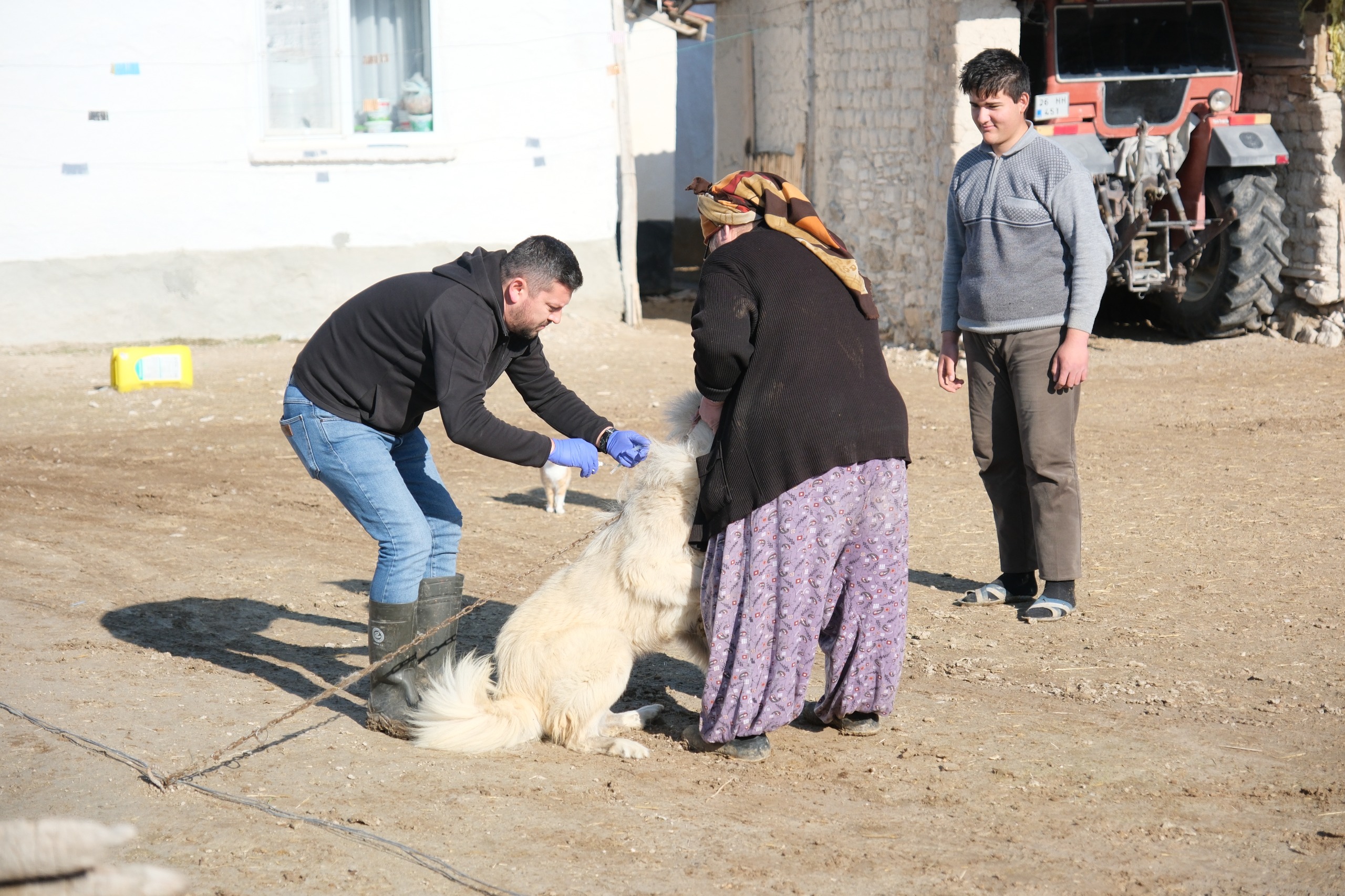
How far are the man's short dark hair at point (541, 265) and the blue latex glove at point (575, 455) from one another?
0.49m

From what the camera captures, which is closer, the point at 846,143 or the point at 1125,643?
the point at 1125,643

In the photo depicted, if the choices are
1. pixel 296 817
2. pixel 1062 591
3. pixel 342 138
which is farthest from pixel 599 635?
pixel 342 138

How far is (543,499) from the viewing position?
23.2 ft

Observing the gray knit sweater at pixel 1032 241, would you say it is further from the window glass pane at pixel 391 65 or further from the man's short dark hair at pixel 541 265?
the window glass pane at pixel 391 65

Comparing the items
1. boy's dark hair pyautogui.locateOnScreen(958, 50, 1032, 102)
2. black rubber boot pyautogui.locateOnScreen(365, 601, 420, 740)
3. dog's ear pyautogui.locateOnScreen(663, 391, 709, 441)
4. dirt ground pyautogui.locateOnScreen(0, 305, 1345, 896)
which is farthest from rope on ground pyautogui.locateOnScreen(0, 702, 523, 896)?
boy's dark hair pyautogui.locateOnScreen(958, 50, 1032, 102)

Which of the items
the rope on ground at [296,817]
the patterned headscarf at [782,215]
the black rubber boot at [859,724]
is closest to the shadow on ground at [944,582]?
the black rubber boot at [859,724]

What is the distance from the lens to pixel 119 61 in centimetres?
1111

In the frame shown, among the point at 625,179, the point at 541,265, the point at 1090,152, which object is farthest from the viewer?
the point at 625,179

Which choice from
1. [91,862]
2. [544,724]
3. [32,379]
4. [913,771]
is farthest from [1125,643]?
[32,379]

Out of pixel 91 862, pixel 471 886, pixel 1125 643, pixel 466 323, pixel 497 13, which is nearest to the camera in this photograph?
pixel 91 862

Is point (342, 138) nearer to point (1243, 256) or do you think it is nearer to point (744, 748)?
point (1243, 256)

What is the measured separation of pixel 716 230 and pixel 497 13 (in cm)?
929

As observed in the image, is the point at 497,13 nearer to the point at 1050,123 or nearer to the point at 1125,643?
the point at 1050,123

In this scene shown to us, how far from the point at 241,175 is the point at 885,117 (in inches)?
236
